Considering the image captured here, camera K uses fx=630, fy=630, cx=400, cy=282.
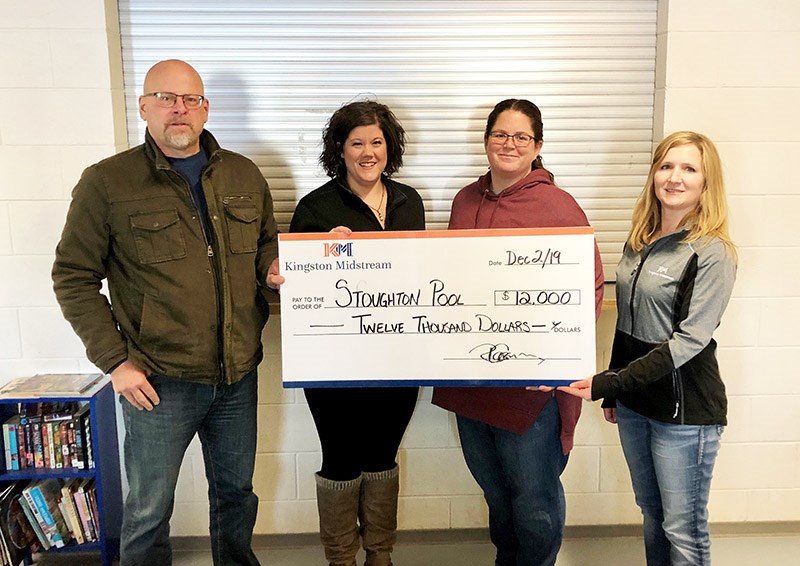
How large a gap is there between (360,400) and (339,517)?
408mm

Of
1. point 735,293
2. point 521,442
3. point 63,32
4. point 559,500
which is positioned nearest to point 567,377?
point 521,442

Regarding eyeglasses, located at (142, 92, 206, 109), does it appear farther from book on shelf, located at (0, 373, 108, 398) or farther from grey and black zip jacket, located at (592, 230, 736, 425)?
grey and black zip jacket, located at (592, 230, 736, 425)

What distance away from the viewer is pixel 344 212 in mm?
1956

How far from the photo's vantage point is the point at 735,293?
7.92 ft

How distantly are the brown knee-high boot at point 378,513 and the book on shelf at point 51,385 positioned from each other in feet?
3.37

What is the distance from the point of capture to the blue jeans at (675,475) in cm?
171

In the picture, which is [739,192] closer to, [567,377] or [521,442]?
[567,377]

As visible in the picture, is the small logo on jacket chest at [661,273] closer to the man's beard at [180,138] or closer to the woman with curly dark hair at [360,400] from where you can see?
the woman with curly dark hair at [360,400]

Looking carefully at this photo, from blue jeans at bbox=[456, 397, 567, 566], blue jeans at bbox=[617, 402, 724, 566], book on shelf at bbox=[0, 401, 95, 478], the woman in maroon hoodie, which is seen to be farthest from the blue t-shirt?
blue jeans at bbox=[617, 402, 724, 566]

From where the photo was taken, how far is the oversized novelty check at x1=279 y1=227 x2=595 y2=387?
178cm

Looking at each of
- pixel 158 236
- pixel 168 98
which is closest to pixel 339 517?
pixel 158 236

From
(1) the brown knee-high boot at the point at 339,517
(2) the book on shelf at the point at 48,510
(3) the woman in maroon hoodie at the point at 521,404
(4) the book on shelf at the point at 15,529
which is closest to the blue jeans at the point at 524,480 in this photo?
(3) the woman in maroon hoodie at the point at 521,404

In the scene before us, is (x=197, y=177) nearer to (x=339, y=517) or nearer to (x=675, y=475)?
(x=339, y=517)

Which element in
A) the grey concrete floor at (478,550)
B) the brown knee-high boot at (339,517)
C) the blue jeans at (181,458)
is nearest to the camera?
the blue jeans at (181,458)
